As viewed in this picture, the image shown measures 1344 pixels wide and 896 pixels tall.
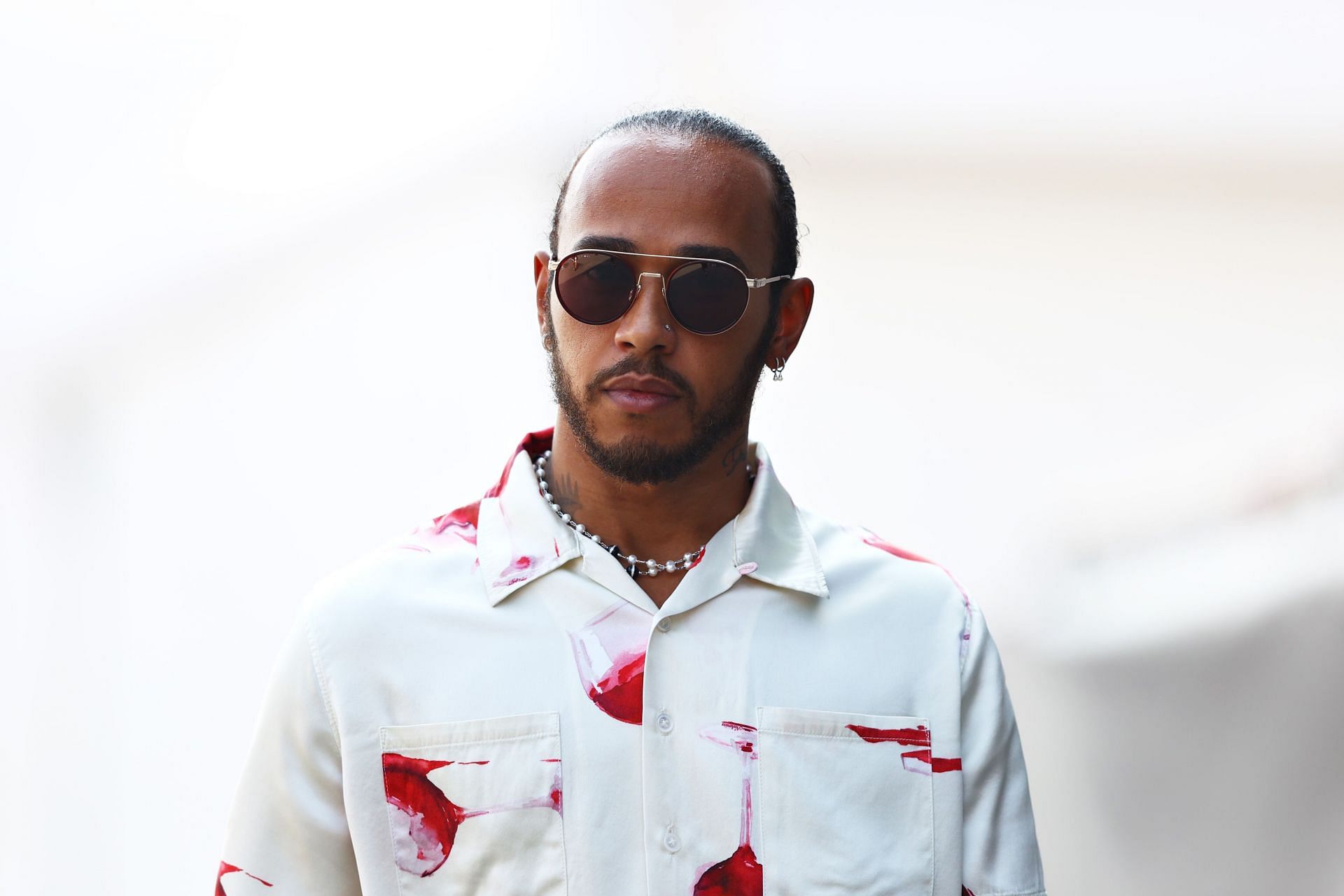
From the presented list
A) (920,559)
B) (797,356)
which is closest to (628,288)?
(920,559)

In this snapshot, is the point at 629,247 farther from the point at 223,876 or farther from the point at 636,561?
the point at 223,876

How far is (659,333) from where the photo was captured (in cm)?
125

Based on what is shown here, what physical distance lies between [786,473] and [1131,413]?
25.5 inches

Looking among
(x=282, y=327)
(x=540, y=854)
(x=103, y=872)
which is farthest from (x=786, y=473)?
(x=103, y=872)

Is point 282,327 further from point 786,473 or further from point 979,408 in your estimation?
point 979,408

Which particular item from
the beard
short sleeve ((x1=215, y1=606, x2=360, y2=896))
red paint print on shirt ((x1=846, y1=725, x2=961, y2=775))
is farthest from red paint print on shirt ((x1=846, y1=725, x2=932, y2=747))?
short sleeve ((x1=215, y1=606, x2=360, y2=896))

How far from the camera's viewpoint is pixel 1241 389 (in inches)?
83.2

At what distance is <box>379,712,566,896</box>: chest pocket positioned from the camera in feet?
3.91

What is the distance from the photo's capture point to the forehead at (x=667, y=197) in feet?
4.22

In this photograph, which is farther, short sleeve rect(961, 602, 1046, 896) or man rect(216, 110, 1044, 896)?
short sleeve rect(961, 602, 1046, 896)

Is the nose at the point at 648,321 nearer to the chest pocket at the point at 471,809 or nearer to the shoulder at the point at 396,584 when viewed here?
the shoulder at the point at 396,584

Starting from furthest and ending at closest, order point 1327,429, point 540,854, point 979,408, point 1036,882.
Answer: point 979,408
point 1327,429
point 1036,882
point 540,854

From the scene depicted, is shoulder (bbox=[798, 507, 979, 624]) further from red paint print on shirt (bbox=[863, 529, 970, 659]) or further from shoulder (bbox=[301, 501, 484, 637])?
shoulder (bbox=[301, 501, 484, 637])

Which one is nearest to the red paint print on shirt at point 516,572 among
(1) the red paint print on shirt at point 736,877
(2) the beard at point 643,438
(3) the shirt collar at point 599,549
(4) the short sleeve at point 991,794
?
(3) the shirt collar at point 599,549
